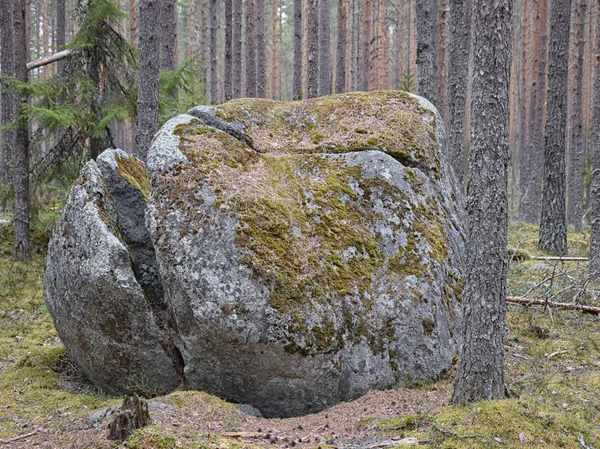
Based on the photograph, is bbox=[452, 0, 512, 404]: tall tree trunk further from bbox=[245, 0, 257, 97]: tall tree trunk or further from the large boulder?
bbox=[245, 0, 257, 97]: tall tree trunk

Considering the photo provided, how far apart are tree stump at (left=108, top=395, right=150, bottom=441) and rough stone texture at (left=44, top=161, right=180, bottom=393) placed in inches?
58.6

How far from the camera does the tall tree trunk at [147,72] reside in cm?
852

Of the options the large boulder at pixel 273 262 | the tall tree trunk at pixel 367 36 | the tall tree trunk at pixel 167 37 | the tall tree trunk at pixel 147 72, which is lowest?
the large boulder at pixel 273 262

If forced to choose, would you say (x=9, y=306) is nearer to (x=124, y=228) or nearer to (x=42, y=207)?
(x=42, y=207)

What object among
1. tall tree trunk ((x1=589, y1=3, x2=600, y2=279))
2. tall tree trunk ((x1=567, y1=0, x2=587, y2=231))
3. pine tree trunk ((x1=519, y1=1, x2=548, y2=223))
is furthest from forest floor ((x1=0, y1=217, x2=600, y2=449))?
pine tree trunk ((x1=519, y1=1, x2=548, y2=223))

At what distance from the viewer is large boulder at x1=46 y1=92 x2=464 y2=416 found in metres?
4.86

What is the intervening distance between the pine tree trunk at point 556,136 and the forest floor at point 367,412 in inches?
188

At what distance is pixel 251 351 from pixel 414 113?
12.8 ft

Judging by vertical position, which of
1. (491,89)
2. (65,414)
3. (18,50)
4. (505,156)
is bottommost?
(65,414)

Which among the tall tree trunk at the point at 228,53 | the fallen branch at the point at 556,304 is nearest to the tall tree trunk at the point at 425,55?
the fallen branch at the point at 556,304

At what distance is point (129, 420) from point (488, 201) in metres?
3.27

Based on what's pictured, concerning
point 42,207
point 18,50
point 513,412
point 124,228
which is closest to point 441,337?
point 513,412

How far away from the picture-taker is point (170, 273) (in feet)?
16.4

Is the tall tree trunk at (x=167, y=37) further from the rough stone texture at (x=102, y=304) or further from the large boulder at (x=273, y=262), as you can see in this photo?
the rough stone texture at (x=102, y=304)
